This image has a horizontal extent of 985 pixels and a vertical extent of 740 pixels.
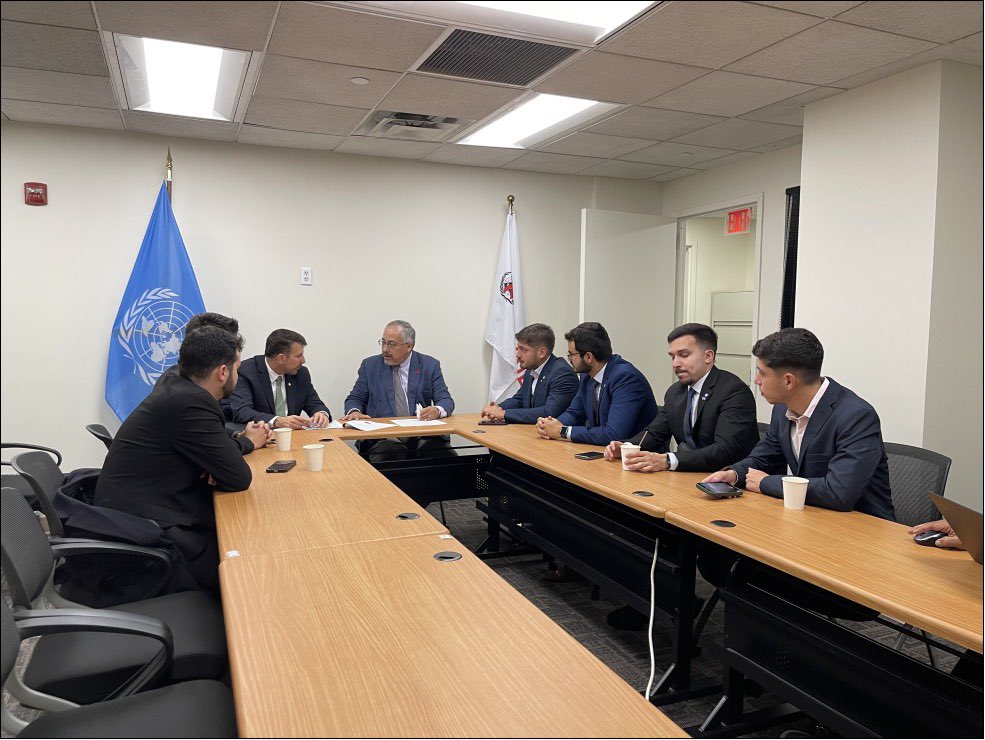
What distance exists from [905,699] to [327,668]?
4.38 ft

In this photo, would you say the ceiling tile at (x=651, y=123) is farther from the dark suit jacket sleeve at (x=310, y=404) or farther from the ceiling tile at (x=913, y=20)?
the dark suit jacket sleeve at (x=310, y=404)

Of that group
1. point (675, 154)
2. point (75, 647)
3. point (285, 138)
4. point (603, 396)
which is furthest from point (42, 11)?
point (675, 154)

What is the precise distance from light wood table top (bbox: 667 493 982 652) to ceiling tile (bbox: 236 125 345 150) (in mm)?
3677

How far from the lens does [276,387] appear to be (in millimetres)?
4445

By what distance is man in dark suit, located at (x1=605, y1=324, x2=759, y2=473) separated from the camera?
288 centimetres

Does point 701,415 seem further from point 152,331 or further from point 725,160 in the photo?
point 152,331

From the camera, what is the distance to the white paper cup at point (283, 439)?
327 centimetres

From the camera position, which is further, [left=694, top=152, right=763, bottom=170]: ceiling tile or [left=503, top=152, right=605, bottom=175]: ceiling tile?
[left=503, top=152, right=605, bottom=175]: ceiling tile

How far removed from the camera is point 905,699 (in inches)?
64.0

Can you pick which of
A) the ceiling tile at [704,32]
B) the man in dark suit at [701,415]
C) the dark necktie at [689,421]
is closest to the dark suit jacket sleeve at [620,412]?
the man in dark suit at [701,415]

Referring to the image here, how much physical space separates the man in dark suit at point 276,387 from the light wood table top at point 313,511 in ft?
3.80

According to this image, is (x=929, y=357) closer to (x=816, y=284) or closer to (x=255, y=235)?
(x=816, y=284)

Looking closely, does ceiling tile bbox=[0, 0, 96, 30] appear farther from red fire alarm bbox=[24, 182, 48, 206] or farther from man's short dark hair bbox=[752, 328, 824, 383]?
red fire alarm bbox=[24, 182, 48, 206]

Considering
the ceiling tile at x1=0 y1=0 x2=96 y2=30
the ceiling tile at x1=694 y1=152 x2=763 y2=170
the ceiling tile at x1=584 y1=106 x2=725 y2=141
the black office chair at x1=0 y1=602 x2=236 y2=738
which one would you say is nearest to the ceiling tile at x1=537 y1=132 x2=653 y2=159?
the ceiling tile at x1=584 y1=106 x2=725 y2=141
